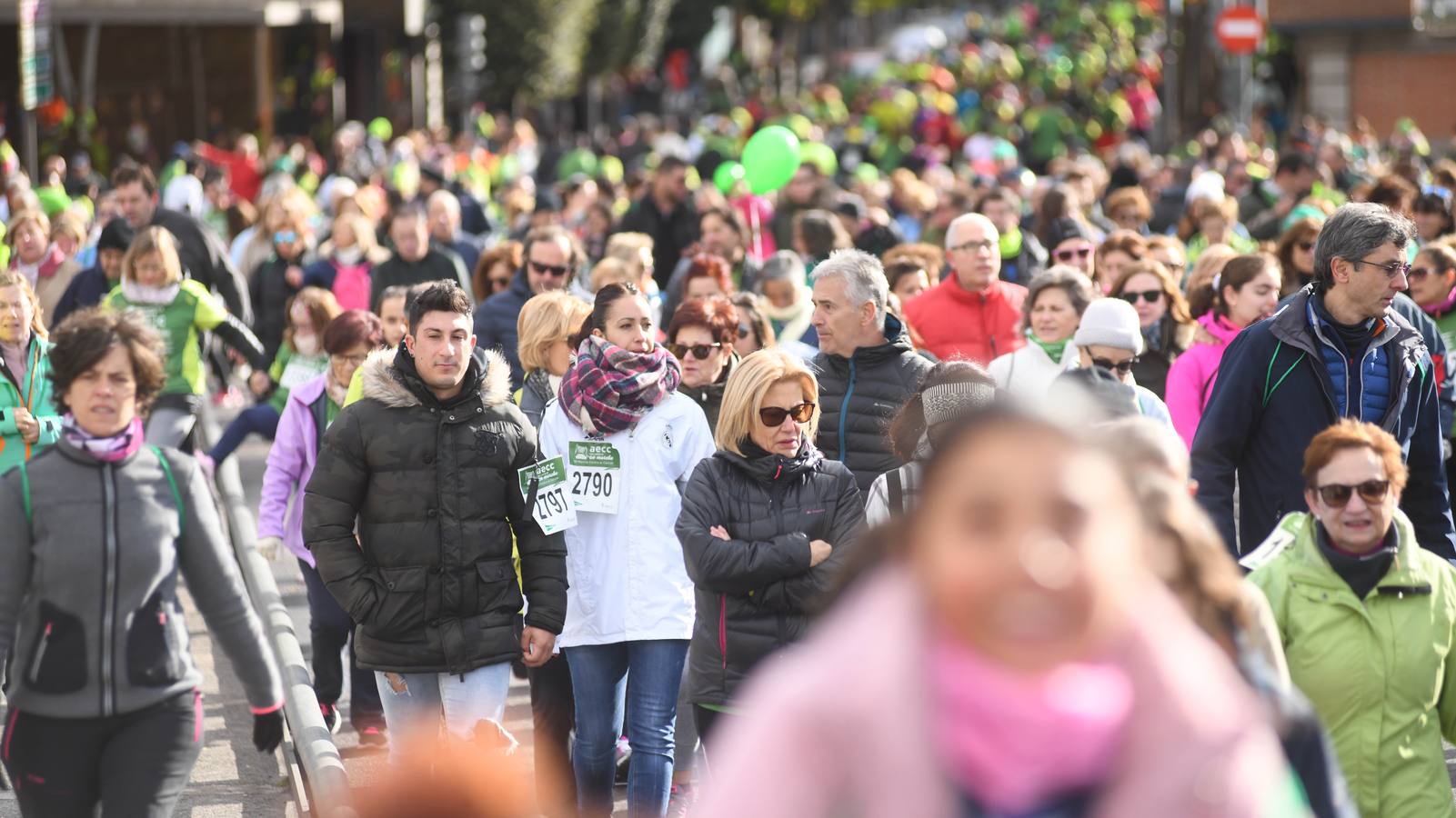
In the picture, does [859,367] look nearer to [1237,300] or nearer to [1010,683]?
[1237,300]

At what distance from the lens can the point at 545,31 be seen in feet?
147

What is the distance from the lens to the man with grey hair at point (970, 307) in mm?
10023

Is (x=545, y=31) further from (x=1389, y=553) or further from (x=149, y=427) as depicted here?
(x=1389, y=553)

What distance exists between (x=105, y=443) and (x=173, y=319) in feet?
19.8

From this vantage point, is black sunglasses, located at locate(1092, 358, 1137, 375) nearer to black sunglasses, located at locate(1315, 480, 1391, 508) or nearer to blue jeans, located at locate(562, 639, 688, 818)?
blue jeans, located at locate(562, 639, 688, 818)

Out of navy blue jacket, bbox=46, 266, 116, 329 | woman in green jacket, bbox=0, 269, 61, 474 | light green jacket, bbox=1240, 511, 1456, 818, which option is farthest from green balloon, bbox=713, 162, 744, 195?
light green jacket, bbox=1240, 511, 1456, 818

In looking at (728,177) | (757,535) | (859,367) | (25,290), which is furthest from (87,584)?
(728,177)

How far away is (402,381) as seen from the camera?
6.38 metres

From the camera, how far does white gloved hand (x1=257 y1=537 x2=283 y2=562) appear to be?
795 centimetres

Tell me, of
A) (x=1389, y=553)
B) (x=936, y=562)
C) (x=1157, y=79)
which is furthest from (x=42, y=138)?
(x=936, y=562)

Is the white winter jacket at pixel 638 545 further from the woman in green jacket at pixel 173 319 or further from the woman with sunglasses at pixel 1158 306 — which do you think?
the woman in green jacket at pixel 173 319

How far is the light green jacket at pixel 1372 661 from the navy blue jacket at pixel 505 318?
18.4ft

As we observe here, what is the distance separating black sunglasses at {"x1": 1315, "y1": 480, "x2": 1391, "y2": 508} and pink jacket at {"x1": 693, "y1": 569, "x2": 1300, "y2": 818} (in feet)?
9.21

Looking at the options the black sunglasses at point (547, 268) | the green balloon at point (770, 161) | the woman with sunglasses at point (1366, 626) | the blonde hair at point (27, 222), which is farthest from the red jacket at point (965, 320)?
the blonde hair at point (27, 222)
